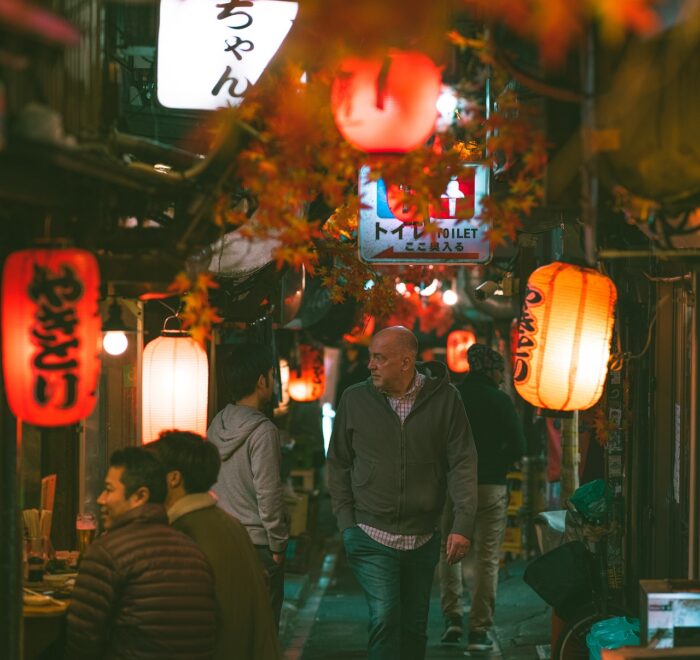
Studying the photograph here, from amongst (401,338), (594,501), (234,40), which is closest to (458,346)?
(594,501)

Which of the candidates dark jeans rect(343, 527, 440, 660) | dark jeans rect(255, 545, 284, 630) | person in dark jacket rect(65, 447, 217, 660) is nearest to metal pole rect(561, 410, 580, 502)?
dark jeans rect(343, 527, 440, 660)

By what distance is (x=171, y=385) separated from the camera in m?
10.2

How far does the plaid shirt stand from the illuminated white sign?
10.3 feet

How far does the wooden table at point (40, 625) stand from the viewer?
326 inches

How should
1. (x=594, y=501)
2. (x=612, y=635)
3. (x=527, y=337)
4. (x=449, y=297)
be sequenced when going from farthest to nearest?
(x=449, y=297) → (x=594, y=501) → (x=612, y=635) → (x=527, y=337)

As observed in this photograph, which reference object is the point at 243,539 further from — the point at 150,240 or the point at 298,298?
the point at 298,298

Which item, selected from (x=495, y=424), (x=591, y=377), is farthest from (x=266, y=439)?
(x=495, y=424)

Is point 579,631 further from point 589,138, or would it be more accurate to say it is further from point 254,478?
point 589,138

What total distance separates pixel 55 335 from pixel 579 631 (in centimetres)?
561

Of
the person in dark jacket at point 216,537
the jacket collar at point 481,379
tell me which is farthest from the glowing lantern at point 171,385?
the jacket collar at point 481,379

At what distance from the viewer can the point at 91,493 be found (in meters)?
12.6

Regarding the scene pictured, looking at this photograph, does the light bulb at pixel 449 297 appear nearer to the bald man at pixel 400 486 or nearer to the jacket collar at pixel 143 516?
the bald man at pixel 400 486

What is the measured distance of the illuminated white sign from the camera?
11117 millimetres

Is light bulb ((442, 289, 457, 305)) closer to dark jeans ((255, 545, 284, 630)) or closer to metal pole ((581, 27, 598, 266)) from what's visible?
dark jeans ((255, 545, 284, 630))
